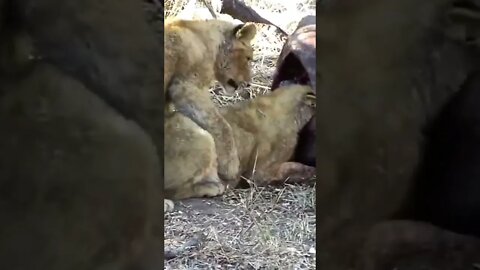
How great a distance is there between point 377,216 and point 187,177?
1.08 meters

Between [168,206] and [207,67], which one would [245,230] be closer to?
[168,206]

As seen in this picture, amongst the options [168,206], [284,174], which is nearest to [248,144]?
[284,174]

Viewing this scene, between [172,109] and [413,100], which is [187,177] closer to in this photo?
[172,109]

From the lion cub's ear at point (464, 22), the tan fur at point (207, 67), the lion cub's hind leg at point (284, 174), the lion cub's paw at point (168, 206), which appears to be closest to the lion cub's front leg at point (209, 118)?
the tan fur at point (207, 67)

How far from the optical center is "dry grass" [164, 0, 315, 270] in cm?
167

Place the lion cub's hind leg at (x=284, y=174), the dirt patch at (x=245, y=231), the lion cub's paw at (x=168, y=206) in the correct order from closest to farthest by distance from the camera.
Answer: the dirt patch at (x=245, y=231), the lion cub's paw at (x=168, y=206), the lion cub's hind leg at (x=284, y=174)

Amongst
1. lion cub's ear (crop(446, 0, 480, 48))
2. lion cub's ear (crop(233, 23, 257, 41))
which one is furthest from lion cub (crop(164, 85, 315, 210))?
lion cub's ear (crop(446, 0, 480, 48))

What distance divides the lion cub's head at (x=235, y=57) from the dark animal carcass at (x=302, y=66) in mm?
143

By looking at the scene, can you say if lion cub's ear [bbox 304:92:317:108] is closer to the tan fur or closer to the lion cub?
the lion cub

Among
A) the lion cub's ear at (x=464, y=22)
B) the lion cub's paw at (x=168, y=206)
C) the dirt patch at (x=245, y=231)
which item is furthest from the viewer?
the lion cub's paw at (x=168, y=206)

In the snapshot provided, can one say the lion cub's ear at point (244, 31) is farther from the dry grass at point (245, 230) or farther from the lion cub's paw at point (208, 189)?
the lion cub's paw at point (208, 189)

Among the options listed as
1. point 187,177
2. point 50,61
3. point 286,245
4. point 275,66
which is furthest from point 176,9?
point 50,61

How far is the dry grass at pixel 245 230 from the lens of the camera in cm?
167

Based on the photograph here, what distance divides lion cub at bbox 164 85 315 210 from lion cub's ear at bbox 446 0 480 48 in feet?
3.64
